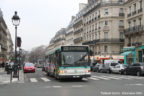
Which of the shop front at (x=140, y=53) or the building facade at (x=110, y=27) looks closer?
the shop front at (x=140, y=53)

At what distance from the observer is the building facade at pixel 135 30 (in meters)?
46.2

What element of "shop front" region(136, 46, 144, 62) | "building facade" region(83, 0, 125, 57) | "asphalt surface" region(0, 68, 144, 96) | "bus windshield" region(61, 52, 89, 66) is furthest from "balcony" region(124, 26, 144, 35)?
"asphalt surface" region(0, 68, 144, 96)

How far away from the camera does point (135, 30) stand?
47.6 metres

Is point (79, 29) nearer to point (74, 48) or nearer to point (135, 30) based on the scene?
point (135, 30)

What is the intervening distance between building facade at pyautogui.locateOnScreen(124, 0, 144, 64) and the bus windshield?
28363 millimetres

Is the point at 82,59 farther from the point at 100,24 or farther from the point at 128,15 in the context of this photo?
the point at 100,24

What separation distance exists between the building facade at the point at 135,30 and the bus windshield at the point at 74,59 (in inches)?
1117

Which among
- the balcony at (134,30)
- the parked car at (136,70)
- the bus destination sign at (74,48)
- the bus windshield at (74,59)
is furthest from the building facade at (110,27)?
the bus windshield at (74,59)

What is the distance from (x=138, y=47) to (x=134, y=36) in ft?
8.85

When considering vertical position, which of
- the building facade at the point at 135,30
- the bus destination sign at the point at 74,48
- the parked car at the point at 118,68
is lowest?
the parked car at the point at 118,68

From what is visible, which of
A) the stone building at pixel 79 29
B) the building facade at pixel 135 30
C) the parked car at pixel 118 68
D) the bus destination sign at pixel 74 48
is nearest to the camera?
the bus destination sign at pixel 74 48

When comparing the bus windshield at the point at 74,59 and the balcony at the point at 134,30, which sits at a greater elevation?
the balcony at the point at 134,30

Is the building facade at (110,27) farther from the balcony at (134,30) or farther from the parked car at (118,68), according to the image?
the parked car at (118,68)

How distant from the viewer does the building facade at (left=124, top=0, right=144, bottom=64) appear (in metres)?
46.2
